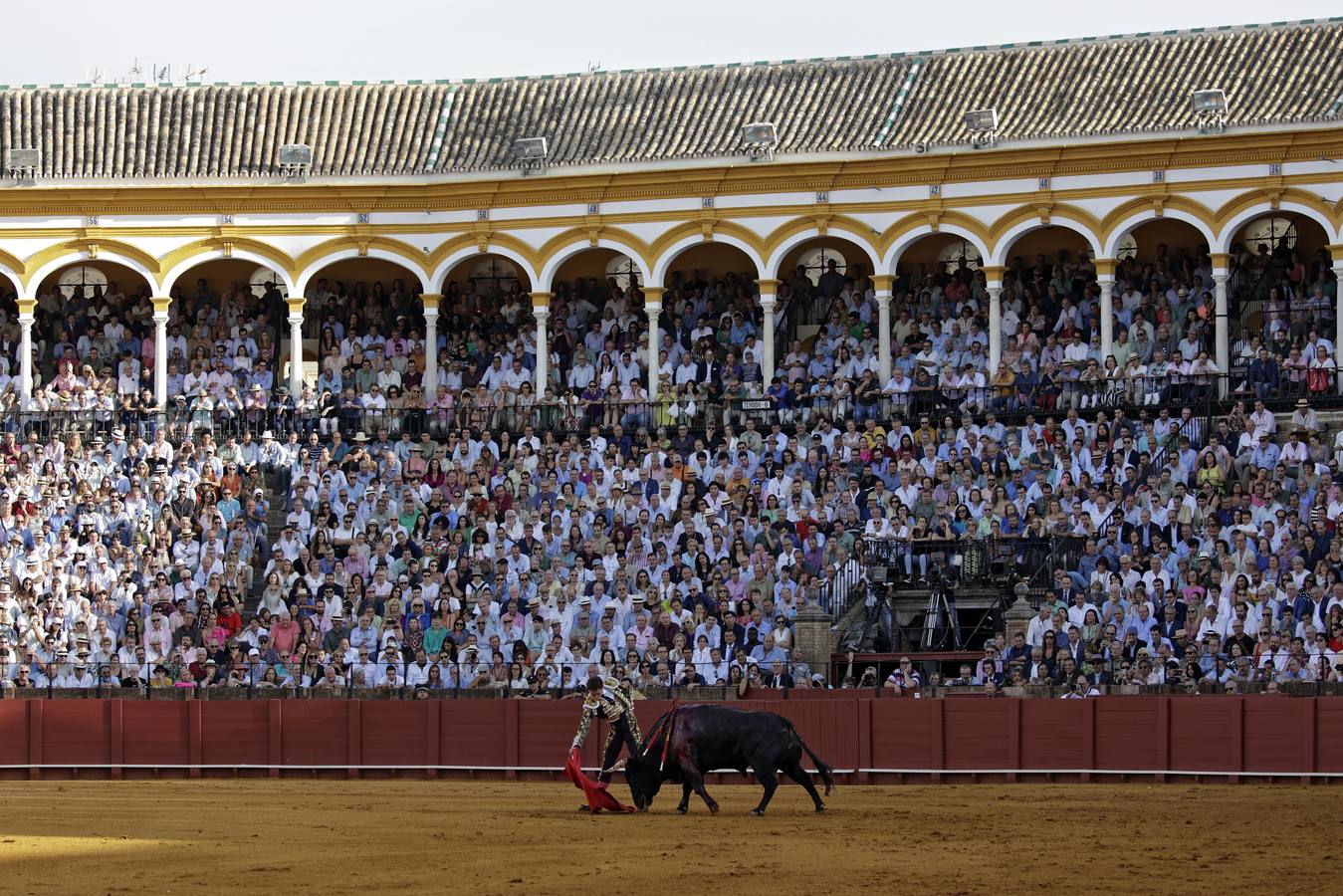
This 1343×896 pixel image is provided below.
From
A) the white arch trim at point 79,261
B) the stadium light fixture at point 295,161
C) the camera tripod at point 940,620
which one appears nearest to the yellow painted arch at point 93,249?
the white arch trim at point 79,261

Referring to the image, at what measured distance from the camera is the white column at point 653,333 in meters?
38.3

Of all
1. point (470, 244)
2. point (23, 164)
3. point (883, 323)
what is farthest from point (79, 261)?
point (883, 323)

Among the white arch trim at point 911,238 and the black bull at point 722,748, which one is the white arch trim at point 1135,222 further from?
the black bull at point 722,748

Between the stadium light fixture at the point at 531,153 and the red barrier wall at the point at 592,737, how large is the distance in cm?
1130

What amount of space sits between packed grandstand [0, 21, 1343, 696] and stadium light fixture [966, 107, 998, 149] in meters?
1.93

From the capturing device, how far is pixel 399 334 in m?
40.0

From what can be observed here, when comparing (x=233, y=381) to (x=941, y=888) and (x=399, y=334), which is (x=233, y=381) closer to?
(x=399, y=334)

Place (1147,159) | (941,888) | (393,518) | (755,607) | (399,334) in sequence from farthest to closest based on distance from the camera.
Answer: (399,334) → (1147,159) → (393,518) → (755,607) → (941,888)

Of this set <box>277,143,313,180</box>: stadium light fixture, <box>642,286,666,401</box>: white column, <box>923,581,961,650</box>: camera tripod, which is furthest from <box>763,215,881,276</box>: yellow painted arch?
<box>923,581,961,650</box>: camera tripod

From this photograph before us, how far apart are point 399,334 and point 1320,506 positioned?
15445 mm

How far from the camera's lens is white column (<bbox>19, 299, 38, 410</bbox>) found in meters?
39.2

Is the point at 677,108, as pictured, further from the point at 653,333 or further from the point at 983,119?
the point at 983,119

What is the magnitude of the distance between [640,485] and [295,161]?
355 inches

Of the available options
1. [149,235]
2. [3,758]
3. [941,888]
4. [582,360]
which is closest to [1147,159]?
[582,360]
